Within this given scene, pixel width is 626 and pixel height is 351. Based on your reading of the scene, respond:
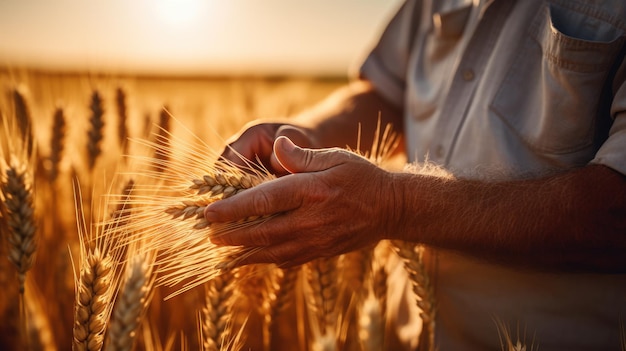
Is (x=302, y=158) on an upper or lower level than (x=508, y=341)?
upper

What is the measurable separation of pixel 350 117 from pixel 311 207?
94cm

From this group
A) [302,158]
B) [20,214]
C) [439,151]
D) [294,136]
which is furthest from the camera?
[439,151]

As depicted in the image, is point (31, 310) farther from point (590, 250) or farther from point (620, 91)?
point (620, 91)

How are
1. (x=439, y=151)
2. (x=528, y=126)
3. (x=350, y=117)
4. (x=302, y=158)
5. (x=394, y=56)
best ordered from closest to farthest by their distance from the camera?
1. (x=302, y=158)
2. (x=528, y=126)
3. (x=439, y=151)
4. (x=350, y=117)
5. (x=394, y=56)

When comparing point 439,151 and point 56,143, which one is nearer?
point 439,151

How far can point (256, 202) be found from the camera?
44.9 inches

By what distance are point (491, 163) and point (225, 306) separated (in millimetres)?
938

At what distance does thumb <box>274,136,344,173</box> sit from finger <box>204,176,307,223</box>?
0.07 meters

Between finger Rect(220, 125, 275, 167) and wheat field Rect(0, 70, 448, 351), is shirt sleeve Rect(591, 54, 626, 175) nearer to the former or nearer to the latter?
wheat field Rect(0, 70, 448, 351)

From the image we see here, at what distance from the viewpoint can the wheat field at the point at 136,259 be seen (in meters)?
1.14

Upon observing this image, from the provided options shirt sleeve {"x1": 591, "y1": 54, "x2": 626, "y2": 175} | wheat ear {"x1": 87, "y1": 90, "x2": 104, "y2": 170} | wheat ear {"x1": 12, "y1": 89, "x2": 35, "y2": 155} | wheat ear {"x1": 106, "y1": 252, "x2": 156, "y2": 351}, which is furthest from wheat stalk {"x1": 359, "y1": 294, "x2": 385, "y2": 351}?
wheat ear {"x1": 12, "y1": 89, "x2": 35, "y2": 155}

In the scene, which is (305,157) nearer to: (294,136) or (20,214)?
(294,136)

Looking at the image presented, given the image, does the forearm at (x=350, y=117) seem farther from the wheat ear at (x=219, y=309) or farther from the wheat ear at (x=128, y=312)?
the wheat ear at (x=128, y=312)

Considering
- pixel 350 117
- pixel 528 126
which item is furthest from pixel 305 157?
pixel 350 117
